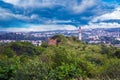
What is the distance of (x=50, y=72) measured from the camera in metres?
19.6

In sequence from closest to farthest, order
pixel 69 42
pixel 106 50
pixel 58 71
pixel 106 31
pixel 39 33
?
pixel 58 71, pixel 106 50, pixel 69 42, pixel 106 31, pixel 39 33

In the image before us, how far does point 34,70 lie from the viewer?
61.3 ft

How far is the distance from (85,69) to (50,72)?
748 cm

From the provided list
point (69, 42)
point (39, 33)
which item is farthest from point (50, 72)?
point (39, 33)

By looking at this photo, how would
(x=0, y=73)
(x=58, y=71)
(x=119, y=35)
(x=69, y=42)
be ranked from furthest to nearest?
1. (x=119, y=35)
2. (x=69, y=42)
3. (x=0, y=73)
4. (x=58, y=71)

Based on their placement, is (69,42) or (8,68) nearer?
A: (8,68)

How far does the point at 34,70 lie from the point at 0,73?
4778 mm

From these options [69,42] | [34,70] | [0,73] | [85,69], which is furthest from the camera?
[69,42]

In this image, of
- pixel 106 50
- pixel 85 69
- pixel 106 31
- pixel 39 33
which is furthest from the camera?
pixel 39 33

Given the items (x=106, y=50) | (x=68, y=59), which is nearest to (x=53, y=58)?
(x=68, y=59)

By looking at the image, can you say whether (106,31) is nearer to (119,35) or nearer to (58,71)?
(119,35)

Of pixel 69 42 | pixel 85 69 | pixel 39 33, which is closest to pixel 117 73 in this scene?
pixel 85 69

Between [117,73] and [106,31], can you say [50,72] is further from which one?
[106,31]

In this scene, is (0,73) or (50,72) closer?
(50,72)
